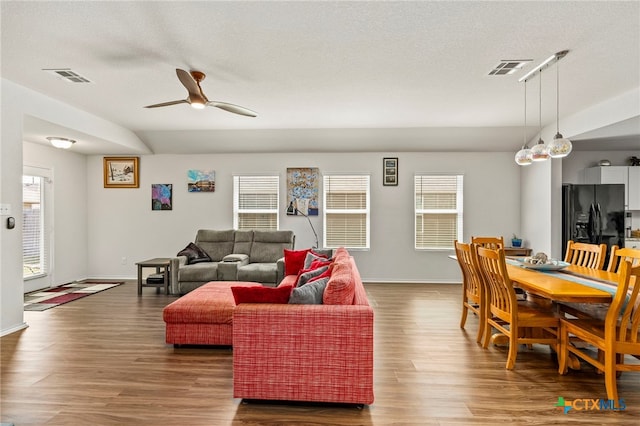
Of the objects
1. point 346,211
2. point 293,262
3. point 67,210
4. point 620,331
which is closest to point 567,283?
point 620,331

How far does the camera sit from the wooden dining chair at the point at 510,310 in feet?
9.98

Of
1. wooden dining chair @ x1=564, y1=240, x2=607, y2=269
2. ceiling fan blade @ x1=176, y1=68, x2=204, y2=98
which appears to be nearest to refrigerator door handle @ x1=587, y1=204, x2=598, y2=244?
wooden dining chair @ x1=564, y1=240, x2=607, y2=269

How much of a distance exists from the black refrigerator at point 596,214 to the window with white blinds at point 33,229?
28.7ft

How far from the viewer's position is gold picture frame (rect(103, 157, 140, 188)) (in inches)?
283

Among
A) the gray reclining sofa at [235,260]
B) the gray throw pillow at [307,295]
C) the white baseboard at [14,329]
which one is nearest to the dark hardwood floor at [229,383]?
the white baseboard at [14,329]

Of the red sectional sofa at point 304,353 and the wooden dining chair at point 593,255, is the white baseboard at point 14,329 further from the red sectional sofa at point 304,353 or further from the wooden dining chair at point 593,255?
the wooden dining chair at point 593,255

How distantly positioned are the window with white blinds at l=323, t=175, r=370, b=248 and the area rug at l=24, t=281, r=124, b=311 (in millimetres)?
4120

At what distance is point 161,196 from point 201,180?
2.83 ft

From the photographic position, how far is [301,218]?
23.2 ft

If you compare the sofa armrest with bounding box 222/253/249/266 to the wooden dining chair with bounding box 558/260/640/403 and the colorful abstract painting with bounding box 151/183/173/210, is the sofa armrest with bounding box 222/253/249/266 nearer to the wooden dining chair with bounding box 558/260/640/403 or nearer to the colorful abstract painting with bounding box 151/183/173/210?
the colorful abstract painting with bounding box 151/183/173/210

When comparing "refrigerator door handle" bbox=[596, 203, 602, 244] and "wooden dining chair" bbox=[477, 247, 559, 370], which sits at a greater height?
"refrigerator door handle" bbox=[596, 203, 602, 244]

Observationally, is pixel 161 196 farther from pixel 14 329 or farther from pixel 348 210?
pixel 348 210

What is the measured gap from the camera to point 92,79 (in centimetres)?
402

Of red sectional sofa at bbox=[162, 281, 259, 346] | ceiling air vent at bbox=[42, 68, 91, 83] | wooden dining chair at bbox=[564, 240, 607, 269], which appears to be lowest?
red sectional sofa at bbox=[162, 281, 259, 346]
